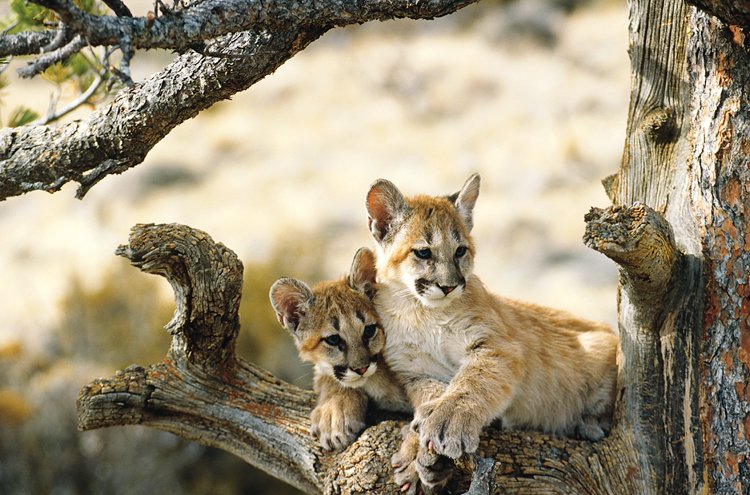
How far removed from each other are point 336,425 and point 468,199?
2067mm

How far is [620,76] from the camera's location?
2548 cm

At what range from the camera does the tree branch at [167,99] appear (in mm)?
4590

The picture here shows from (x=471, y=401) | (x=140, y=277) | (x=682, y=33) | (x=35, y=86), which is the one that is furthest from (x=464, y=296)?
(x=35, y=86)

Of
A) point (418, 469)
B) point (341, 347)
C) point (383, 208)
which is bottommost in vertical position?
point (418, 469)

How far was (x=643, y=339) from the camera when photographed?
17.4 ft

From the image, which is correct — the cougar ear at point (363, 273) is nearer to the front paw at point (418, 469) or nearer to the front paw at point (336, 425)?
the front paw at point (336, 425)

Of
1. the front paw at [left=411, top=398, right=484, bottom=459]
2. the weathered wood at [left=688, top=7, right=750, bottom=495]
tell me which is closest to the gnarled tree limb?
the front paw at [left=411, top=398, right=484, bottom=459]

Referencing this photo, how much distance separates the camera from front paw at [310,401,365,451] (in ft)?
18.0

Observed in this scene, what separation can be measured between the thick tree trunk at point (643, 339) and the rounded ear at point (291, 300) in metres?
0.42

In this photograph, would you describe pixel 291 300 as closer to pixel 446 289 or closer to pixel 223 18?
pixel 446 289

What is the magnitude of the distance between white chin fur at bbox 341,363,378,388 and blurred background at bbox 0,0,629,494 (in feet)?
30.1

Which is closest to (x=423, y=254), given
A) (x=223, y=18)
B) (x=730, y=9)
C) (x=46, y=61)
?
(x=223, y=18)

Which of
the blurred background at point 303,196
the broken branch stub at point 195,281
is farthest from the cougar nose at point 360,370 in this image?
the blurred background at point 303,196

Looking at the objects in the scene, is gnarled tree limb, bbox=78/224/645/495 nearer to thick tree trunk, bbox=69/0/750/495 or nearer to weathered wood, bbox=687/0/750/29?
thick tree trunk, bbox=69/0/750/495
